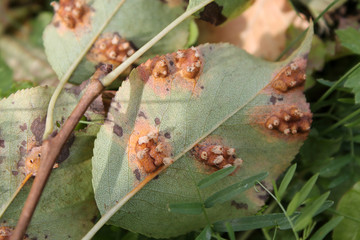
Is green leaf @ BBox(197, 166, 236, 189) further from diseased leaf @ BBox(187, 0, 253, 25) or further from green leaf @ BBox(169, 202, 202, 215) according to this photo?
diseased leaf @ BBox(187, 0, 253, 25)

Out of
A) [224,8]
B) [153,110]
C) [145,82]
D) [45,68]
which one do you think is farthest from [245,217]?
[45,68]

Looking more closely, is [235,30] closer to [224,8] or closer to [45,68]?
[224,8]

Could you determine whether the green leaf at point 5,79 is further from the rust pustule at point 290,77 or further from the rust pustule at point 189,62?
the rust pustule at point 290,77

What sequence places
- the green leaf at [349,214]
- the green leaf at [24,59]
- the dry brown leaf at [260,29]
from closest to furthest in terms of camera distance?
1. the green leaf at [349,214]
2. the dry brown leaf at [260,29]
3. the green leaf at [24,59]

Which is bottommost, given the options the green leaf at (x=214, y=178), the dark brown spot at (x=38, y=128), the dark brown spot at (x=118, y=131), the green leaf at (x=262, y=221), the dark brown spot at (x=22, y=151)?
the green leaf at (x=262, y=221)

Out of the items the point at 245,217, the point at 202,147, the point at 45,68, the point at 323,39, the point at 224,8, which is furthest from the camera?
the point at 45,68

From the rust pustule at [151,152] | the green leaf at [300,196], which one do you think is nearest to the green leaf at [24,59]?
the rust pustule at [151,152]

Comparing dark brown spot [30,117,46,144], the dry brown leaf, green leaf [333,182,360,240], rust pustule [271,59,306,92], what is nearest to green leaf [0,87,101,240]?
dark brown spot [30,117,46,144]
